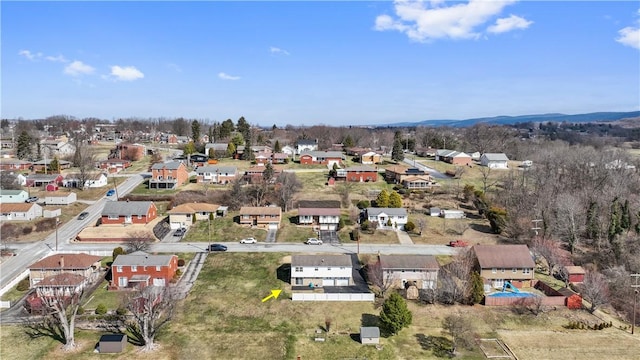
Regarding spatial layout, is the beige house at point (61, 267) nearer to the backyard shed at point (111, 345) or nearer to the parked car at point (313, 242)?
the backyard shed at point (111, 345)

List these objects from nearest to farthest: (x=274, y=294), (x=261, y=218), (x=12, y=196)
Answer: (x=274, y=294)
(x=261, y=218)
(x=12, y=196)

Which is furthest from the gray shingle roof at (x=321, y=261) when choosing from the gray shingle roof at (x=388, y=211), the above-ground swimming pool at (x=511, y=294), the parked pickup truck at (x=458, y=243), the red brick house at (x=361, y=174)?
the red brick house at (x=361, y=174)

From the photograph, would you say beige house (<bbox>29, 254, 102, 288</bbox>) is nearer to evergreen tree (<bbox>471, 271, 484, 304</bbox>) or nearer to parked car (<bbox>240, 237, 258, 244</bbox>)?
parked car (<bbox>240, 237, 258, 244</bbox>)

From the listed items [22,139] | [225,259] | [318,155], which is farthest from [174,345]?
[22,139]

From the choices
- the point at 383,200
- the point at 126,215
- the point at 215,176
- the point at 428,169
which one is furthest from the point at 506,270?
the point at 215,176

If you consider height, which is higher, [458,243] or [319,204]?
[319,204]

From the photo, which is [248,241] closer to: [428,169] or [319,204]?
[319,204]

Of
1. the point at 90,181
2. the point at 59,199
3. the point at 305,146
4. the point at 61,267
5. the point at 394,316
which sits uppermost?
the point at 305,146
